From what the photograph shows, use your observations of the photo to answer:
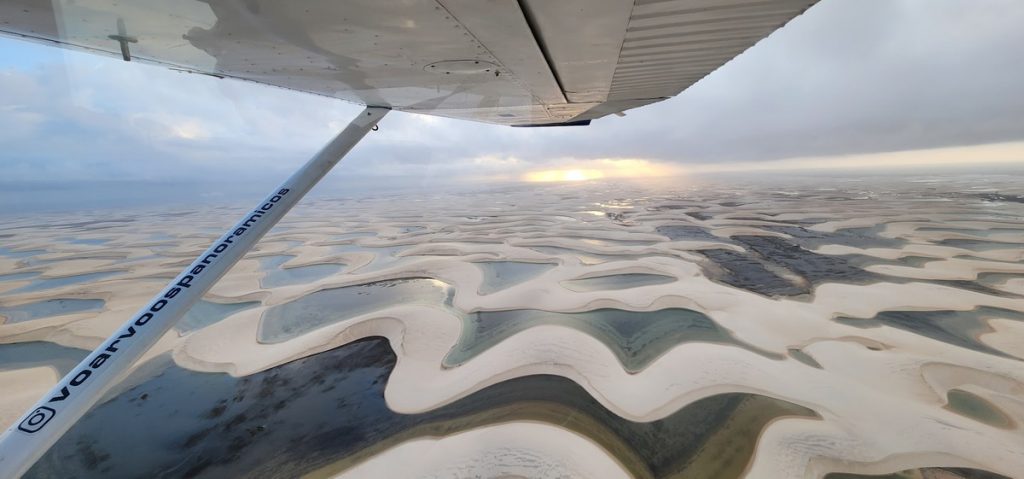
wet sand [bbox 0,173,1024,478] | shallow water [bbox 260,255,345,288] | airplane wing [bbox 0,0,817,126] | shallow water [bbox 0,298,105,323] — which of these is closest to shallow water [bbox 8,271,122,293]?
wet sand [bbox 0,173,1024,478]

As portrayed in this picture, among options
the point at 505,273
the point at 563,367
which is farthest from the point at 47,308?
the point at 563,367

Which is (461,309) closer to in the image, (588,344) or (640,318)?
(588,344)

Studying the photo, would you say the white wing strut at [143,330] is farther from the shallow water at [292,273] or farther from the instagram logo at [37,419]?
the shallow water at [292,273]

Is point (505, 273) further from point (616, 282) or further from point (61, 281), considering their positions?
point (61, 281)

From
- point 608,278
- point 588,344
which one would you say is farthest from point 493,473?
point 608,278

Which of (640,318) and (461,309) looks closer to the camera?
(640,318)

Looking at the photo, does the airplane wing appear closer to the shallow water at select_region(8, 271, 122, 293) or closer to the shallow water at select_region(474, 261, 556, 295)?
the shallow water at select_region(474, 261, 556, 295)
